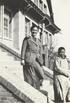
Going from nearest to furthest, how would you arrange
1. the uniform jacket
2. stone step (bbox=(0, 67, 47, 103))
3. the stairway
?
stone step (bbox=(0, 67, 47, 103)), the uniform jacket, the stairway

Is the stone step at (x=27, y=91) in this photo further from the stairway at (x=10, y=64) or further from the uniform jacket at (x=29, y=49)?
the stairway at (x=10, y=64)

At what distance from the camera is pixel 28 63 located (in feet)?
30.9

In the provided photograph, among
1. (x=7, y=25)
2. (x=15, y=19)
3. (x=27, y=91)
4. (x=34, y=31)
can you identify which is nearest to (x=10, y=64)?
(x=34, y=31)

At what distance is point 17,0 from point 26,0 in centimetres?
65

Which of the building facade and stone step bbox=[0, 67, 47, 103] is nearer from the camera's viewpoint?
stone step bbox=[0, 67, 47, 103]

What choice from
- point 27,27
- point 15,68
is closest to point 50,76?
point 15,68

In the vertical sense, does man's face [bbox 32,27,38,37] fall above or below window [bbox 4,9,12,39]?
below

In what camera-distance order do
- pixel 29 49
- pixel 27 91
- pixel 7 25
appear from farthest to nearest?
pixel 7 25 < pixel 29 49 < pixel 27 91

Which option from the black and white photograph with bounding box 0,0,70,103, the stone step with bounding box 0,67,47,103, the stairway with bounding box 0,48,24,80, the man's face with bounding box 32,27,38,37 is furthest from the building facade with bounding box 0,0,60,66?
the stone step with bounding box 0,67,47,103

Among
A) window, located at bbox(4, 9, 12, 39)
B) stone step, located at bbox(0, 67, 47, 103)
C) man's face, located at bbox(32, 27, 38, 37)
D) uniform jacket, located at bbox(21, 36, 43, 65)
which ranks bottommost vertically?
stone step, located at bbox(0, 67, 47, 103)

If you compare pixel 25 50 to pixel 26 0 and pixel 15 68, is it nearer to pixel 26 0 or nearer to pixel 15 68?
pixel 15 68

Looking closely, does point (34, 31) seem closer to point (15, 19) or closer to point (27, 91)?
point (27, 91)

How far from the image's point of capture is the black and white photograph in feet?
26.2

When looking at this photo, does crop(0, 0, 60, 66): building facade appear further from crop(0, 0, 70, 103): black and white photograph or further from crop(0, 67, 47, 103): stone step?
crop(0, 67, 47, 103): stone step
